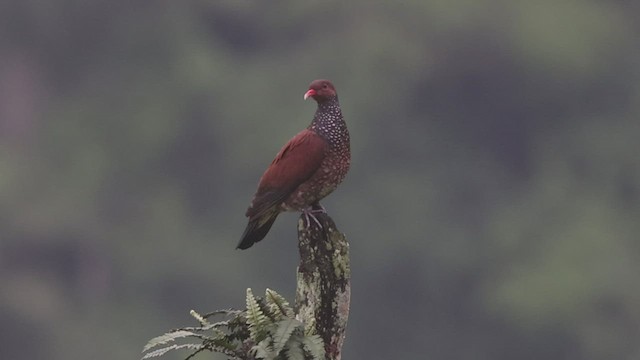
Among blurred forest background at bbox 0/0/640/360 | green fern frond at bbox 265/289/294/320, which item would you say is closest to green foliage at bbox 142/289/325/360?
green fern frond at bbox 265/289/294/320

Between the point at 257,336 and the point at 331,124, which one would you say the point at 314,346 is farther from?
the point at 331,124

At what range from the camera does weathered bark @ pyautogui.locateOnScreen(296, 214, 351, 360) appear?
12992 mm

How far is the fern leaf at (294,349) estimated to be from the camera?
12.6 meters

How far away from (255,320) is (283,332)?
339 millimetres

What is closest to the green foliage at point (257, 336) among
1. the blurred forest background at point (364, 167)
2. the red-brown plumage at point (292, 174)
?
the red-brown plumage at point (292, 174)

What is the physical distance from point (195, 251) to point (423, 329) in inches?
445

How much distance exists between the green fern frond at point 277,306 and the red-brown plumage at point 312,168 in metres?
0.52

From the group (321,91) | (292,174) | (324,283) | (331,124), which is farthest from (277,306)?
(321,91)

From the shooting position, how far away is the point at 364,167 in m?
83.5

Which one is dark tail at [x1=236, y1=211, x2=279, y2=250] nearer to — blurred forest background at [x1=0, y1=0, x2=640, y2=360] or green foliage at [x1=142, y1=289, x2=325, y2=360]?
green foliage at [x1=142, y1=289, x2=325, y2=360]

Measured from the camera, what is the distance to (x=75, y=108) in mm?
89688

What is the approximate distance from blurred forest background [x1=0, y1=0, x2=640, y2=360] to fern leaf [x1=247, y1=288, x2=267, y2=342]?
196 feet

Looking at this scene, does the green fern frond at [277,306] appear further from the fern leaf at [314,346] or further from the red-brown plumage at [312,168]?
the red-brown plumage at [312,168]

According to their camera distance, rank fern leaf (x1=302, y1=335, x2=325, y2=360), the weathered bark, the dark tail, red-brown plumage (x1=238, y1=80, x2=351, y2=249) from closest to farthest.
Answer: fern leaf (x1=302, y1=335, x2=325, y2=360), the weathered bark, red-brown plumage (x1=238, y1=80, x2=351, y2=249), the dark tail
